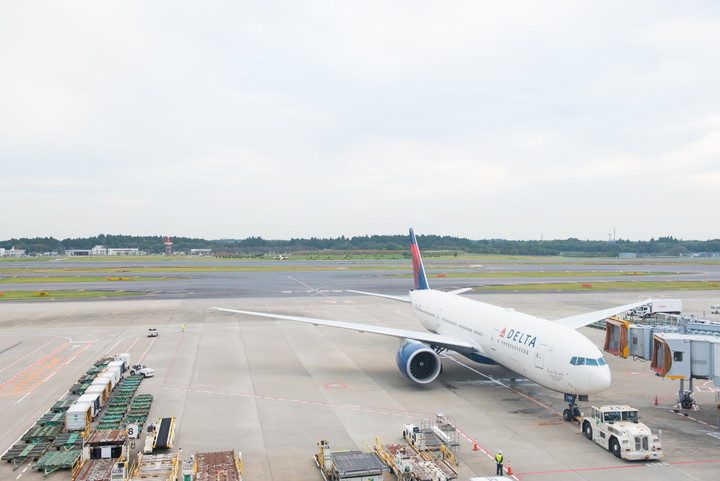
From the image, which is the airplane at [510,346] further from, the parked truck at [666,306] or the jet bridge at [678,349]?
the parked truck at [666,306]

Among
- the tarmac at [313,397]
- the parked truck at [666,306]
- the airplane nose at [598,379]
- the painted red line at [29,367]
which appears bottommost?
the painted red line at [29,367]

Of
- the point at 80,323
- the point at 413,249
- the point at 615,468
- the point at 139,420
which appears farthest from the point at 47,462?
the point at 80,323

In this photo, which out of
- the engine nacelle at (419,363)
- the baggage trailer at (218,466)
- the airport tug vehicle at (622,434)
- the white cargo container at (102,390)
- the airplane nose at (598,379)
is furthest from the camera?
the engine nacelle at (419,363)

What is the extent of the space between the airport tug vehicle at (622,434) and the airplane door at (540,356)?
2959 millimetres

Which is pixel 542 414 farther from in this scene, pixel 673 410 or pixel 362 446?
pixel 362 446

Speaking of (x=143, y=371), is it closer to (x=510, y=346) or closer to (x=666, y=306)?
(x=510, y=346)

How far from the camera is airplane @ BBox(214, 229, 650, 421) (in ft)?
76.7

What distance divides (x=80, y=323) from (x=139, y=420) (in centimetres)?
3414

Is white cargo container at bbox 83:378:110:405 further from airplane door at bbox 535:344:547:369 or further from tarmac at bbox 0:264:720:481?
airplane door at bbox 535:344:547:369

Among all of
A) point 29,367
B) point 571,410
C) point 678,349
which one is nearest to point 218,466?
point 571,410

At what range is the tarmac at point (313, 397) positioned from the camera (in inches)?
805

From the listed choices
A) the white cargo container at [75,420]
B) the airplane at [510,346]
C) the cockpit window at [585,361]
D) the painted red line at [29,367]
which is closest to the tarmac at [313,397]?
the painted red line at [29,367]

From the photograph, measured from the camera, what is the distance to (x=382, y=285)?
294 ft

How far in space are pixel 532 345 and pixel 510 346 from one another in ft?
6.22
